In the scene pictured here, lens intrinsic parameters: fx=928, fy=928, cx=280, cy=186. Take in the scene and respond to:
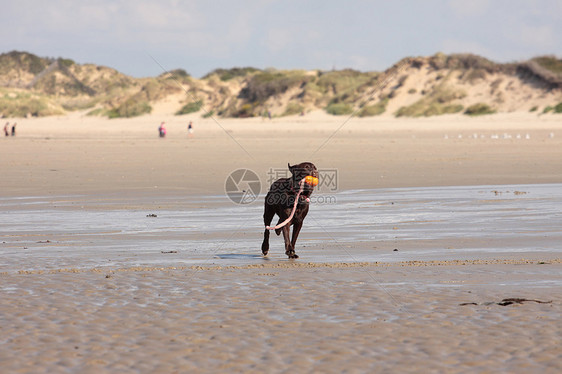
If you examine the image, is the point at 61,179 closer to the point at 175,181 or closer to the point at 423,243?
the point at 175,181

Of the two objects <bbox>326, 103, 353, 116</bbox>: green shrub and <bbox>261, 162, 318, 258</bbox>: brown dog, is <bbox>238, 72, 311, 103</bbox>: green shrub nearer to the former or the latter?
<bbox>326, 103, 353, 116</bbox>: green shrub

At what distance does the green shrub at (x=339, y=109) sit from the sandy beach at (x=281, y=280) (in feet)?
155

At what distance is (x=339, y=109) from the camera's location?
67.7 meters

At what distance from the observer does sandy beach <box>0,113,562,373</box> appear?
571 centimetres

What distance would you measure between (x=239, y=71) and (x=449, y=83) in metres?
52.5

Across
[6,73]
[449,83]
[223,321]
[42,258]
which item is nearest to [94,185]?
[42,258]

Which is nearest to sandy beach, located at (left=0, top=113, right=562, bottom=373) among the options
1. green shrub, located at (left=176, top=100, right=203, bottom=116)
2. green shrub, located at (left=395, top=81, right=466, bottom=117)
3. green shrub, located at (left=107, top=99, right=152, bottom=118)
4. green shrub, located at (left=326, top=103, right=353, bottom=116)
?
green shrub, located at (left=395, top=81, right=466, bottom=117)

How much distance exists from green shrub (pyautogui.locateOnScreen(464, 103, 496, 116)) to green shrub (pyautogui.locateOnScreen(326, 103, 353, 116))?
9313 millimetres

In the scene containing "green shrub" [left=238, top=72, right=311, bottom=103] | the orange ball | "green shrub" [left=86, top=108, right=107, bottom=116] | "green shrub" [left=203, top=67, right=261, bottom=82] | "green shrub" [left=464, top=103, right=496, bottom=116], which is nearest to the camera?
the orange ball

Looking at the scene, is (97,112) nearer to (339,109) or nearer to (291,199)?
(339,109)

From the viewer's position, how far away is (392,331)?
20.5ft

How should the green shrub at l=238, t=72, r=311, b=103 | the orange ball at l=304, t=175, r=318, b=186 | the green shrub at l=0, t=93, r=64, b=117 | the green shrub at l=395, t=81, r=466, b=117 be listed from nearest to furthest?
the orange ball at l=304, t=175, r=318, b=186 < the green shrub at l=395, t=81, r=466, b=117 < the green shrub at l=238, t=72, r=311, b=103 < the green shrub at l=0, t=93, r=64, b=117

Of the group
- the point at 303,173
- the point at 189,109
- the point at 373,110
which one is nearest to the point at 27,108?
the point at 189,109

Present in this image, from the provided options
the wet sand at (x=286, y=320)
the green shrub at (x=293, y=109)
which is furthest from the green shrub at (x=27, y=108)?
the wet sand at (x=286, y=320)
